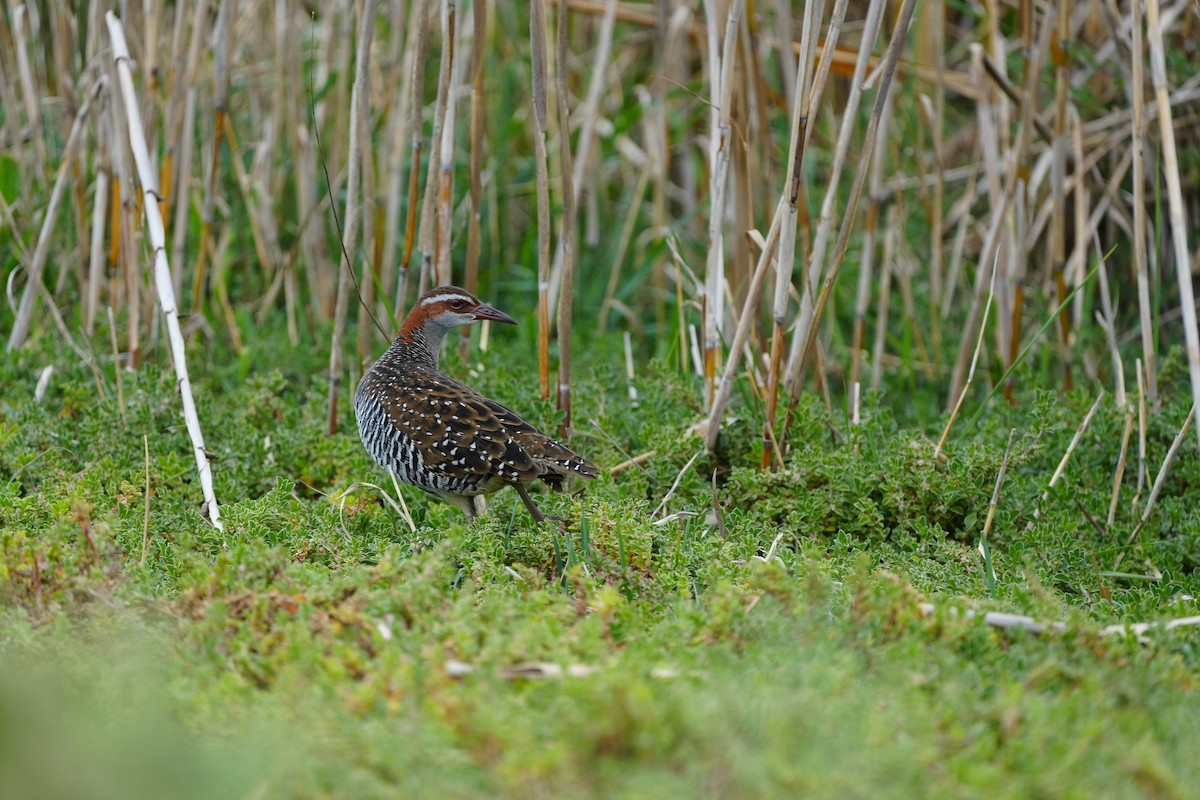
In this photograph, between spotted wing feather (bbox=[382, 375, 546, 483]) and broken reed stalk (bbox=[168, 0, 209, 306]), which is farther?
broken reed stalk (bbox=[168, 0, 209, 306])

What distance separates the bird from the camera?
4414 mm

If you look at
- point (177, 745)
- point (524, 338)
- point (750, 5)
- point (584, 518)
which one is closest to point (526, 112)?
point (524, 338)

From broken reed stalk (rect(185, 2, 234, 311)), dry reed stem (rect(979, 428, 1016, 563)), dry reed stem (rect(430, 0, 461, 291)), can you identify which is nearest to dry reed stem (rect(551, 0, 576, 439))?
dry reed stem (rect(430, 0, 461, 291))

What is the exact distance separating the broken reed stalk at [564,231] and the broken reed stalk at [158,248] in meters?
1.36

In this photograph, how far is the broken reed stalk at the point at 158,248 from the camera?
4.69m

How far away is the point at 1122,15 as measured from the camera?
691 centimetres

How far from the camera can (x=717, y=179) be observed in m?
4.84

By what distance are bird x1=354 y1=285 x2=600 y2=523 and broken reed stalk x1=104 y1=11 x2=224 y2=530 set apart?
60 cm

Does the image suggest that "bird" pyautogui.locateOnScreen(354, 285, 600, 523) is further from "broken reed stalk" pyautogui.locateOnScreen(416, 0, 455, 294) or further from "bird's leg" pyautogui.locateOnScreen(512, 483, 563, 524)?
"broken reed stalk" pyautogui.locateOnScreen(416, 0, 455, 294)

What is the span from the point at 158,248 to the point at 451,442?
1.52m

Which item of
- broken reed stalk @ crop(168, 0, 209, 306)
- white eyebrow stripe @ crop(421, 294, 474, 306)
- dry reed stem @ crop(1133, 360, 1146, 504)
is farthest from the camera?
broken reed stalk @ crop(168, 0, 209, 306)

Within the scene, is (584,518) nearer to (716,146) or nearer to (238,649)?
(238,649)

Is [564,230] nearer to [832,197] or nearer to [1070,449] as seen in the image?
[832,197]

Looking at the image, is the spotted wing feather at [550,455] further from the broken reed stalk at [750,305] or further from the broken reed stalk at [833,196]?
the broken reed stalk at [833,196]
